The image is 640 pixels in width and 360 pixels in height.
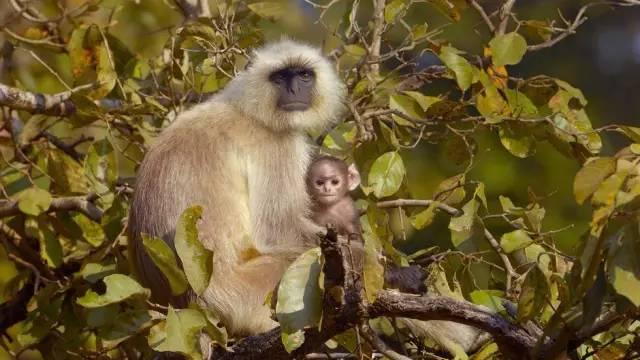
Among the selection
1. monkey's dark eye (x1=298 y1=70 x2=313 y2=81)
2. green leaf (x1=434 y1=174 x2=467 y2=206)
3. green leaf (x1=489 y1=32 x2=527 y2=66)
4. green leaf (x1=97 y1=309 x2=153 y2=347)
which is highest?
green leaf (x1=489 y1=32 x2=527 y2=66)

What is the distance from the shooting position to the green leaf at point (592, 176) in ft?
7.81

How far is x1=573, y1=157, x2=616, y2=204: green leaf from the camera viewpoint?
2.38m

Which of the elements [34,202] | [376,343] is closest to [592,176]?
[376,343]

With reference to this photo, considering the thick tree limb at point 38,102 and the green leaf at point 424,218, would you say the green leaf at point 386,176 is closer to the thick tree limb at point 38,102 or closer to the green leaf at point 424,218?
the green leaf at point 424,218

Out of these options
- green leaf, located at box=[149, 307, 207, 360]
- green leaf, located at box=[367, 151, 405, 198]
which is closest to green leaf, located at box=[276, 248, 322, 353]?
green leaf, located at box=[149, 307, 207, 360]

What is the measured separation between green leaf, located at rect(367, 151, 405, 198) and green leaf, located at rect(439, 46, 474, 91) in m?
0.33

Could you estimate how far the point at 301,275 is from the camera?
255cm

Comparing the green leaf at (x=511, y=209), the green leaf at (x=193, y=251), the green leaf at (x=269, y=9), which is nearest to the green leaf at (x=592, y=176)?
the green leaf at (x=511, y=209)

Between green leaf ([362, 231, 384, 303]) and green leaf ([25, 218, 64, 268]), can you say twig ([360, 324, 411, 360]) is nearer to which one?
green leaf ([362, 231, 384, 303])

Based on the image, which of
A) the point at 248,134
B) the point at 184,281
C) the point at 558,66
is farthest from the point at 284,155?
the point at 558,66

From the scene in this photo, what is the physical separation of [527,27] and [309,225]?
3.23ft

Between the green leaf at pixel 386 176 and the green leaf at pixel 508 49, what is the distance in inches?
18.6

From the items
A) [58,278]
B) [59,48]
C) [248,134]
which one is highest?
[59,48]

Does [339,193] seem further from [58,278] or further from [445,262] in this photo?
[58,278]
